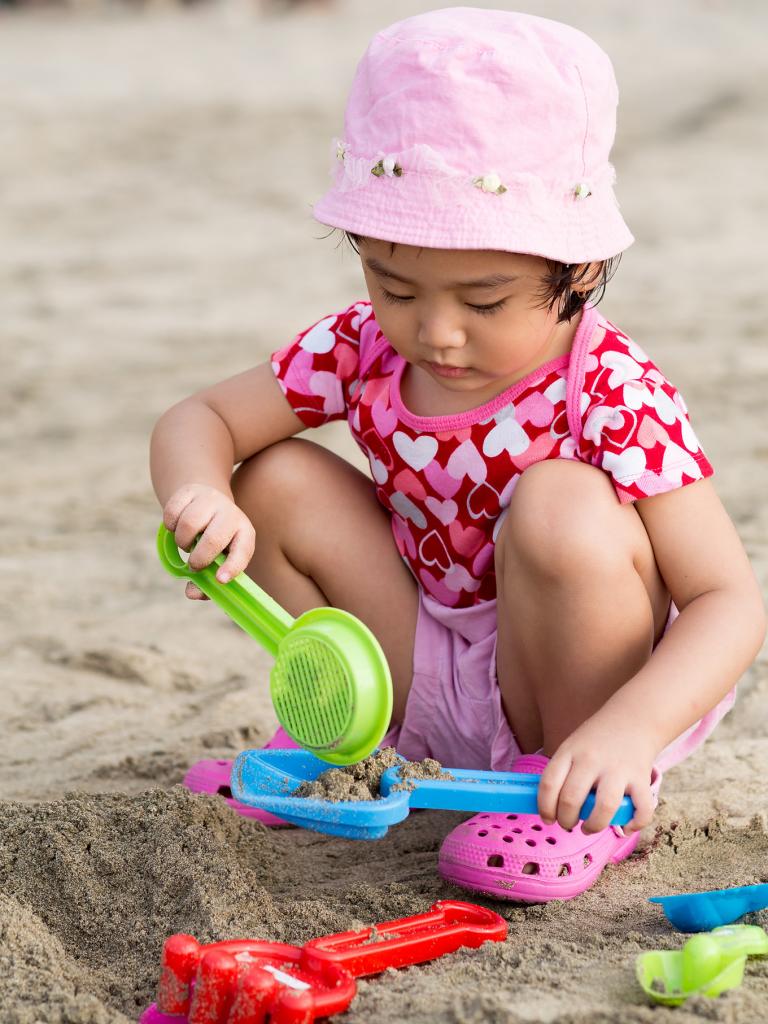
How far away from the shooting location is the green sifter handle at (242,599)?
1745 millimetres

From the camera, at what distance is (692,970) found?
1418 mm

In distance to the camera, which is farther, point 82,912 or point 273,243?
point 273,243

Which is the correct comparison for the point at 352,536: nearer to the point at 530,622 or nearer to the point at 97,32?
the point at 530,622

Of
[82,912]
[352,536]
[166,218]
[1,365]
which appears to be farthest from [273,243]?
[82,912]

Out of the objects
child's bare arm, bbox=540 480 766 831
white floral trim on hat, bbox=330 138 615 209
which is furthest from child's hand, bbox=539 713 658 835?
white floral trim on hat, bbox=330 138 615 209

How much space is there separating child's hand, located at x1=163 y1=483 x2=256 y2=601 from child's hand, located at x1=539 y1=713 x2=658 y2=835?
1.62 feet

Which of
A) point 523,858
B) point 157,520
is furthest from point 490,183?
point 157,520

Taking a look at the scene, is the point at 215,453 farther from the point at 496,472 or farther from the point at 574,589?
the point at 574,589

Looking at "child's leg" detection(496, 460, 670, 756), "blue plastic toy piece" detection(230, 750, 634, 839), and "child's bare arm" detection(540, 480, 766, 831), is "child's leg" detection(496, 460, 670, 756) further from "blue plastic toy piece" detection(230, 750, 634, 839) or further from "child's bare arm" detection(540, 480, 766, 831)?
"blue plastic toy piece" detection(230, 750, 634, 839)

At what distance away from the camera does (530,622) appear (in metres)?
1.84

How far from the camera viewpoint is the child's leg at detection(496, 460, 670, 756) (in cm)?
179

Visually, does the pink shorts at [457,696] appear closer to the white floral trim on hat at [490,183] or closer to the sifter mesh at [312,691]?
the sifter mesh at [312,691]

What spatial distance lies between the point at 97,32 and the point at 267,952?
12342 mm

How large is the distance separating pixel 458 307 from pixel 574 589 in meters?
0.38
